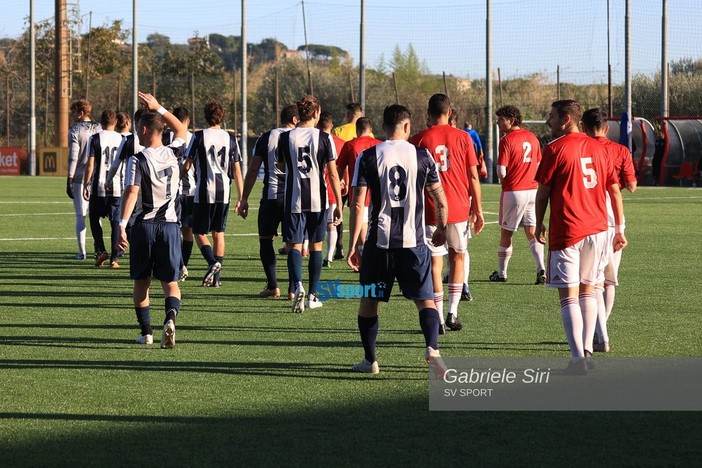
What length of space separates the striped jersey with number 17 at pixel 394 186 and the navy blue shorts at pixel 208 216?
18.4ft

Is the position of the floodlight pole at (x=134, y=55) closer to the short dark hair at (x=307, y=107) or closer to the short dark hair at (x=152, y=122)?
the short dark hair at (x=307, y=107)

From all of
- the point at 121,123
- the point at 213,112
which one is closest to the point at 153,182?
the point at 213,112

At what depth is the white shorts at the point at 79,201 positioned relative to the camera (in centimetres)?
1617

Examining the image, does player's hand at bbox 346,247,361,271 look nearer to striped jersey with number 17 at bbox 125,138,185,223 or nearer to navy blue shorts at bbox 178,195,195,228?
striped jersey with number 17 at bbox 125,138,185,223

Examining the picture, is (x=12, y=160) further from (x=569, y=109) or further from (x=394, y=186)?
(x=569, y=109)

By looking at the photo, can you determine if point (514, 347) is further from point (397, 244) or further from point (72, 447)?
point (72, 447)

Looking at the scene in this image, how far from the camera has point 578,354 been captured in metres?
7.82

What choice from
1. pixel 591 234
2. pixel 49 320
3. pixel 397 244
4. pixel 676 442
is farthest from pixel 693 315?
pixel 49 320

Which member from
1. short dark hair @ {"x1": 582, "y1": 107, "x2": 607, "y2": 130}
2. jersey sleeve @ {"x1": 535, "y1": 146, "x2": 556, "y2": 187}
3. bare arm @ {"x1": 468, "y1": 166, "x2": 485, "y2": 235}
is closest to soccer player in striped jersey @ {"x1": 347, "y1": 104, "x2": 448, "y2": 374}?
jersey sleeve @ {"x1": 535, "y1": 146, "x2": 556, "y2": 187}

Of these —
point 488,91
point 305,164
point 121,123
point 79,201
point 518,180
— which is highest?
point 488,91

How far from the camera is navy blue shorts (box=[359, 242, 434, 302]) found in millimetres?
7742

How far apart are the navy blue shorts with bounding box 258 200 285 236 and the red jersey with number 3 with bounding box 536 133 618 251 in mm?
4680

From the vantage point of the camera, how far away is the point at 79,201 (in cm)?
1625

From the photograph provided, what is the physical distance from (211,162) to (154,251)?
4223mm
